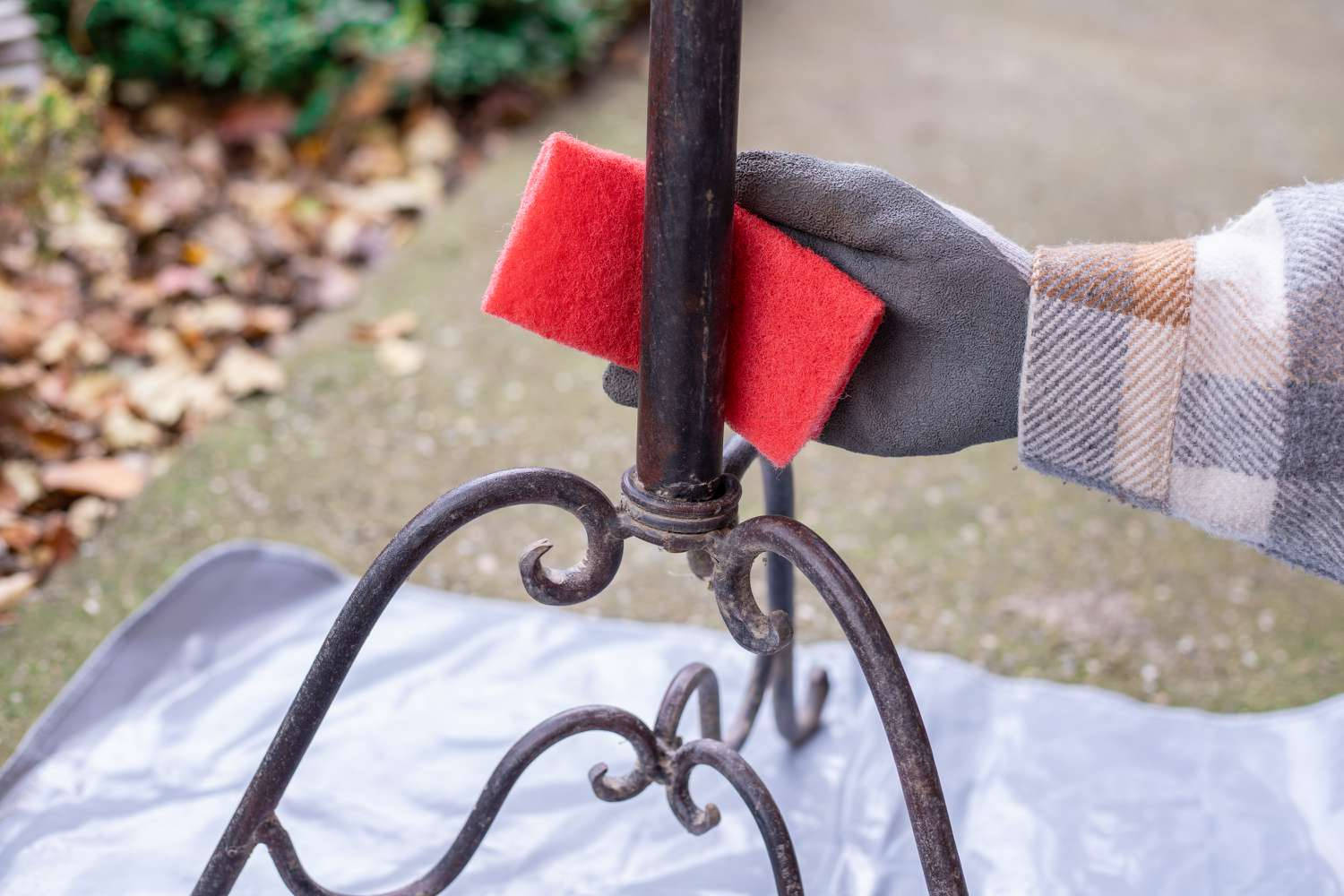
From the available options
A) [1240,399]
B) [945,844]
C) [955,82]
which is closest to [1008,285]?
[1240,399]

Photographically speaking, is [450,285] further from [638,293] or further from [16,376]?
[638,293]

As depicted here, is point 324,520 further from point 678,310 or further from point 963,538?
point 678,310

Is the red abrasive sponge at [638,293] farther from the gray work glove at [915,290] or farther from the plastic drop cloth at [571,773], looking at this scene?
the plastic drop cloth at [571,773]

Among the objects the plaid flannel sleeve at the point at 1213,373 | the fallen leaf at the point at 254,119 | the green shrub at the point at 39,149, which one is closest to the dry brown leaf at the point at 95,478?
the green shrub at the point at 39,149

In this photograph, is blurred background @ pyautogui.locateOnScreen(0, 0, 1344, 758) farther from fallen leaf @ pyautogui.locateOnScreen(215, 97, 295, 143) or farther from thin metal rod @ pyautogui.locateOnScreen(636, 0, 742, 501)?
thin metal rod @ pyautogui.locateOnScreen(636, 0, 742, 501)

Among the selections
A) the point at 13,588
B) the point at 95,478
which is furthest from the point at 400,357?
the point at 13,588

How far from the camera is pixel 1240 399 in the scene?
916 millimetres

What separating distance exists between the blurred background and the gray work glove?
13.9 inches

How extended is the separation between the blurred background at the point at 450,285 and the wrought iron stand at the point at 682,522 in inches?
12.5

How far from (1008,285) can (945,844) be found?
439 mm

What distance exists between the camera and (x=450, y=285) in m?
2.76

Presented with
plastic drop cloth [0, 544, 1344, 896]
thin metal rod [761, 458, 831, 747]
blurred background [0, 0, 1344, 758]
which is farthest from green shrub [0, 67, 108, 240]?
thin metal rod [761, 458, 831, 747]

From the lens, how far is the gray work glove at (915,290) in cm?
96

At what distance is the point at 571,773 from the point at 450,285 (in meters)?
1.46
